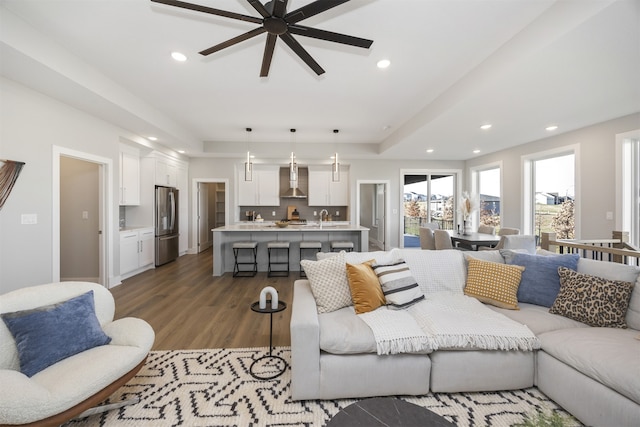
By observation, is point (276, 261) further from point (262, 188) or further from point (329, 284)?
point (329, 284)

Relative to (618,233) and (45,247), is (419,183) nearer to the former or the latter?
(618,233)

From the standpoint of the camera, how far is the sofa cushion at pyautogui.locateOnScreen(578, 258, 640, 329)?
1.94 m

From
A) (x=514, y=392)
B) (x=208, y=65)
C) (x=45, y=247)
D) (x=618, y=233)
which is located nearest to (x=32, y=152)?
(x=45, y=247)

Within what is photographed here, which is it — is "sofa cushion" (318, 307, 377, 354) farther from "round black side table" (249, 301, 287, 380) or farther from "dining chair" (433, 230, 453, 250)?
"dining chair" (433, 230, 453, 250)

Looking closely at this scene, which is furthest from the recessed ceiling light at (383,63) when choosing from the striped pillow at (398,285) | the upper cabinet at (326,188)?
the upper cabinet at (326,188)

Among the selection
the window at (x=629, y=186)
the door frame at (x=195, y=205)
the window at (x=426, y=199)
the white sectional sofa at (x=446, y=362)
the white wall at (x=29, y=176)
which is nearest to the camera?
the white sectional sofa at (x=446, y=362)

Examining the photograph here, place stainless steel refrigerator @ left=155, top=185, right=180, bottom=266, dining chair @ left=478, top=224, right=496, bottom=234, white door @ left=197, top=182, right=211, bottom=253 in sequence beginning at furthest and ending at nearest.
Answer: white door @ left=197, top=182, right=211, bottom=253 < stainless steel refrigerator @ left=155, top=185, right=180, bottom=266 < dining chair @ left=478, top=224, right=496, bottom=234

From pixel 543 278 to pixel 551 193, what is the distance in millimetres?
4011

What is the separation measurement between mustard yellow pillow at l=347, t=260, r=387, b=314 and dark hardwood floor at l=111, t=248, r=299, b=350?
3.01 feet

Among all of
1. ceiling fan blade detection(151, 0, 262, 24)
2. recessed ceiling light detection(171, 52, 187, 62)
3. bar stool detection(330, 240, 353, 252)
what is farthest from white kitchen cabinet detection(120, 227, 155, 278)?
ceiling fan blade detection(151, 0, 262, 24)

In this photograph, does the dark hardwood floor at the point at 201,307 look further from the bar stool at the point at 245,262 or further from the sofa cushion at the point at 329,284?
→ the sofa cushion at the point at 329,284

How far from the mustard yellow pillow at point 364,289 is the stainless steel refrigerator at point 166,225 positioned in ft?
16.5

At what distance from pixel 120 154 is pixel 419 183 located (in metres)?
7.06

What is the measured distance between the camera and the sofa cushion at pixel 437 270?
2590mm
